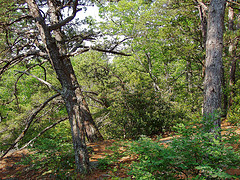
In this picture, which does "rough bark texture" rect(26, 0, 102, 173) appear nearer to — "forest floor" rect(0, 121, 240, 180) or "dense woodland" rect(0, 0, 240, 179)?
"dense woodland" rect(0, 0, 240, 179)

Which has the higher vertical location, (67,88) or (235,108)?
(67,88)

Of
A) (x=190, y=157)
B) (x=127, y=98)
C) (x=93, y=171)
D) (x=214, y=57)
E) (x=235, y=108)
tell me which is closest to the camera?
(x=190, y=157)

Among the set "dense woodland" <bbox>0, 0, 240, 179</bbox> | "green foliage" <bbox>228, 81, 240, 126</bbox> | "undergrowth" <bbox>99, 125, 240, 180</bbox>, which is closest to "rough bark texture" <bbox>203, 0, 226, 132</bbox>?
"dense woodland" <bbox>0, 0, 240, 179</bbox>

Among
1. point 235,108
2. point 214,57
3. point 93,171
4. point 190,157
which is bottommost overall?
point 93,171

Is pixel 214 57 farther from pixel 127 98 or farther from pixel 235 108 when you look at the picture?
pixel 235 108

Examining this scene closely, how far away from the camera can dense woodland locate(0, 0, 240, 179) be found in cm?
247

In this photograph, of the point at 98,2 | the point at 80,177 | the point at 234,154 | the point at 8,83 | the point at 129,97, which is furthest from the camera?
the point at 8,83

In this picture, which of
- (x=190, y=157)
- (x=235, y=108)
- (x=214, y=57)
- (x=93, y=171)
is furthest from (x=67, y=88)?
(x=235, y=108)

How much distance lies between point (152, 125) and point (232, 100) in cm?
431

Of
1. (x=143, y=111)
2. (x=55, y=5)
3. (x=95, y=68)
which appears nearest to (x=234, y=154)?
(x=143, y=111)

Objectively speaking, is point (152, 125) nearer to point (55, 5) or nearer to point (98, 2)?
point (98, 2)

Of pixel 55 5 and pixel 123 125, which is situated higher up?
pixel 55 5

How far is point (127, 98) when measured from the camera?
21.0 ft

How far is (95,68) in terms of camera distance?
11.0 meters
